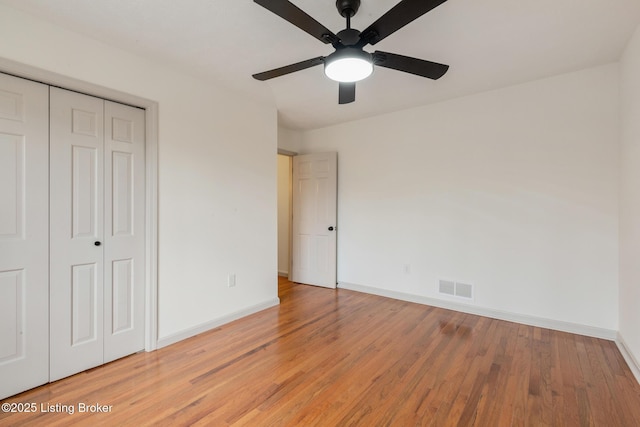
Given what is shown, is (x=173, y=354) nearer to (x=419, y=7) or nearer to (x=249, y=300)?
(x=249, y=300)

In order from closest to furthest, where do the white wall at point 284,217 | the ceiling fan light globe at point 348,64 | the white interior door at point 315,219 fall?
1. the ceiling fan light globe at point 348,64
2. the white interior door at point 315,219
3. the white wall at point 284,217

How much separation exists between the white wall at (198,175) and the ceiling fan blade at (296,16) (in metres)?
1.61

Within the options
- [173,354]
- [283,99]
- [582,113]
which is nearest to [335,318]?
[173,354]

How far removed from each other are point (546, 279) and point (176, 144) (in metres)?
3.85

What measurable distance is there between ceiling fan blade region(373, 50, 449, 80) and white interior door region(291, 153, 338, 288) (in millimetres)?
2494

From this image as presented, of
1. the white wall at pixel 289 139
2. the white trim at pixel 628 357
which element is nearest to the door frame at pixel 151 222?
the white wall at pixel 289 139

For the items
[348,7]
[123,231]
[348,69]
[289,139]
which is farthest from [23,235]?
[289,139]

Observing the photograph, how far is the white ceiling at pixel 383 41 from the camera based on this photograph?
1.91 m

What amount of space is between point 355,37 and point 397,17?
0.77 ft

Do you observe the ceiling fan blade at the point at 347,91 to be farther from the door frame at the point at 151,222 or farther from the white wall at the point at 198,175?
the door frame at the point at 151,222

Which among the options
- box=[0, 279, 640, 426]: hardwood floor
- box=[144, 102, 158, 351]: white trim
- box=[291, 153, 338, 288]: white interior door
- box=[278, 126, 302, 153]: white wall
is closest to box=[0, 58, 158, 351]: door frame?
box=[144, 102, 158, 351]: white trim

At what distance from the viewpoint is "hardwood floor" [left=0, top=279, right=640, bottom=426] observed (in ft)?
5.77

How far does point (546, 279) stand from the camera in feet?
9.90

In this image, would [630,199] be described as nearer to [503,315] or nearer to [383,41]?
[503,315]
